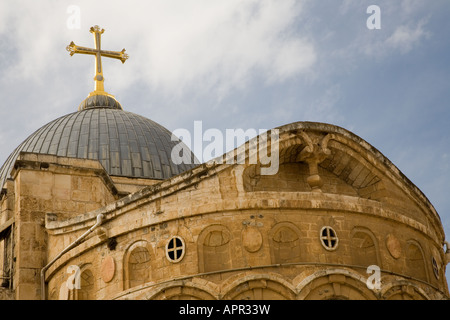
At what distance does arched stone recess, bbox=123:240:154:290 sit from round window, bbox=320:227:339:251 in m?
4.33

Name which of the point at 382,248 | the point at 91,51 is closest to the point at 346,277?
the point at 382,248

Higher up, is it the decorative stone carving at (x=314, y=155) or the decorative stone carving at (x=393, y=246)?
the decorative stone carving at (x=314, y=155)

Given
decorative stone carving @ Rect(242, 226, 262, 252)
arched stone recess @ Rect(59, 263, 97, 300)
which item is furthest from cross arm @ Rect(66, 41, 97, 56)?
decorative stone carving @ Rect(242, 226, 262, 252)

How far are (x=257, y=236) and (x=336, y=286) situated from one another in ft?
7.58

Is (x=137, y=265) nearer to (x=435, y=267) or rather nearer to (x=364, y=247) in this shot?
(x=364, y=247)

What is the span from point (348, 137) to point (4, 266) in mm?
10723

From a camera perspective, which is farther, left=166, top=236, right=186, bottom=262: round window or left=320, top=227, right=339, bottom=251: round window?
left=320, top=227, right=339, bottom=251: round window

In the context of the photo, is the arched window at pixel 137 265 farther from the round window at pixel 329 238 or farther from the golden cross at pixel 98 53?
the golden cross at pixel 98 53

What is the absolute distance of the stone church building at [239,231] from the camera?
2659 cm

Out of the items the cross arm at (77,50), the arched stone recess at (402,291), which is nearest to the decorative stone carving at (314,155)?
the arched stone recess at (402,291)

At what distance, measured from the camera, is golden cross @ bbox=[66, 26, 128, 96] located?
4101 centimetres

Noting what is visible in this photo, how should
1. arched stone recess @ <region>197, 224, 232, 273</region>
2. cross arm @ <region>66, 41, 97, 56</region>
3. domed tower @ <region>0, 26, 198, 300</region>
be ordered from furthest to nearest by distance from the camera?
cross arm @ <region>66, 41, 97, 56</region> → domed tower @ <region>0, 26, 198, 300</region> → arched stone recess @ <region>197, 224, 232, 273</region>

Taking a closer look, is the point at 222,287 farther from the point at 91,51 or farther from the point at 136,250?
the point at 91,51

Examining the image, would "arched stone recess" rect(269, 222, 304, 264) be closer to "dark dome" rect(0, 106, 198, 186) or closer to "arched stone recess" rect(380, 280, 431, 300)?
"arched stone recess" rect(380, 280, 431, 300)
